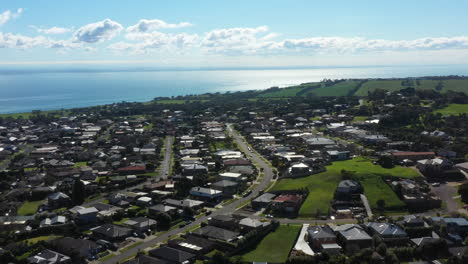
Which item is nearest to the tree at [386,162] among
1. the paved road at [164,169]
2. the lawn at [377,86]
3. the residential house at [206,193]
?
the residential house at [206,193]

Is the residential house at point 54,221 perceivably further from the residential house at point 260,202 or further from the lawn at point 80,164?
the lawn at point 80,164

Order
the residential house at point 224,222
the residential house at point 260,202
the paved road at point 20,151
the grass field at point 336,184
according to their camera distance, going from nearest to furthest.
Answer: the residential house at point 224,222 → the grass field at point 336,184 → the residential house at point 260,202 → the paved road at point 20,151

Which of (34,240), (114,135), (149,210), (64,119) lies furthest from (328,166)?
(64,119)

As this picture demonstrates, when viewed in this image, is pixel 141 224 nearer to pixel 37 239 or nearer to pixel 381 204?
pixel 37 239

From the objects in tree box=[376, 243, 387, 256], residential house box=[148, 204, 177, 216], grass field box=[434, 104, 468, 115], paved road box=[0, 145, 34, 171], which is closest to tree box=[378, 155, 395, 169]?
tree box=[376, 243, 387, 256]

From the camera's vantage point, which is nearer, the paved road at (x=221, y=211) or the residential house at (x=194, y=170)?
the paved road at (x=221, y=211)

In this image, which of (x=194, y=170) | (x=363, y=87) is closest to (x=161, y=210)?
(x=194, y=170)

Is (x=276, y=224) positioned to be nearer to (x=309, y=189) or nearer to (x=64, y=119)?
(x=309, y=189)
